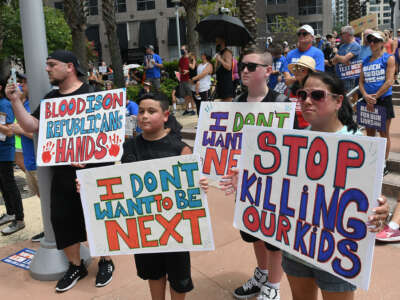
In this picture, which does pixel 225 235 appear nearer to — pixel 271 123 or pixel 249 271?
pixel 249 271

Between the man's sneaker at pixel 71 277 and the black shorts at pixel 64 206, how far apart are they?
28 cm

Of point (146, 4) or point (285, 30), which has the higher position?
point (146, 4)

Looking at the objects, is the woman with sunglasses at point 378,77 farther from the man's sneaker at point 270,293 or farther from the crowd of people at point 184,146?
the man's sneaker at point 270,293

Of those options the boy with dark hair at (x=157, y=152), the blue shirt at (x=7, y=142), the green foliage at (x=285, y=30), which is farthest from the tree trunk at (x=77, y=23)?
the green foliage at (x=285, y=30)

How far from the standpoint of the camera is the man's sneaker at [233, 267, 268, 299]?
3057 millimetres

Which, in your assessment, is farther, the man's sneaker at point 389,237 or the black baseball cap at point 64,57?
the man's sneaker at point 389,237

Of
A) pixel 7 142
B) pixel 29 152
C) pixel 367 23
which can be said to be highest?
pixel 367 23

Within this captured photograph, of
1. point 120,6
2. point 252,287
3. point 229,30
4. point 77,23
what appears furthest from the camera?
point 120,6

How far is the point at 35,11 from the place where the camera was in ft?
11.6

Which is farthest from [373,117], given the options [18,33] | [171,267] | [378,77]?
[18,33]

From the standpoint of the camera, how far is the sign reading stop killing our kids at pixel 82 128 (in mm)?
3119

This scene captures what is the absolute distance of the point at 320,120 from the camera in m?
2.05

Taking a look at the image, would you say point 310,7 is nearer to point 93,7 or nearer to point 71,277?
point 93,7

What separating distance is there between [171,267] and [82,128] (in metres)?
1.43
